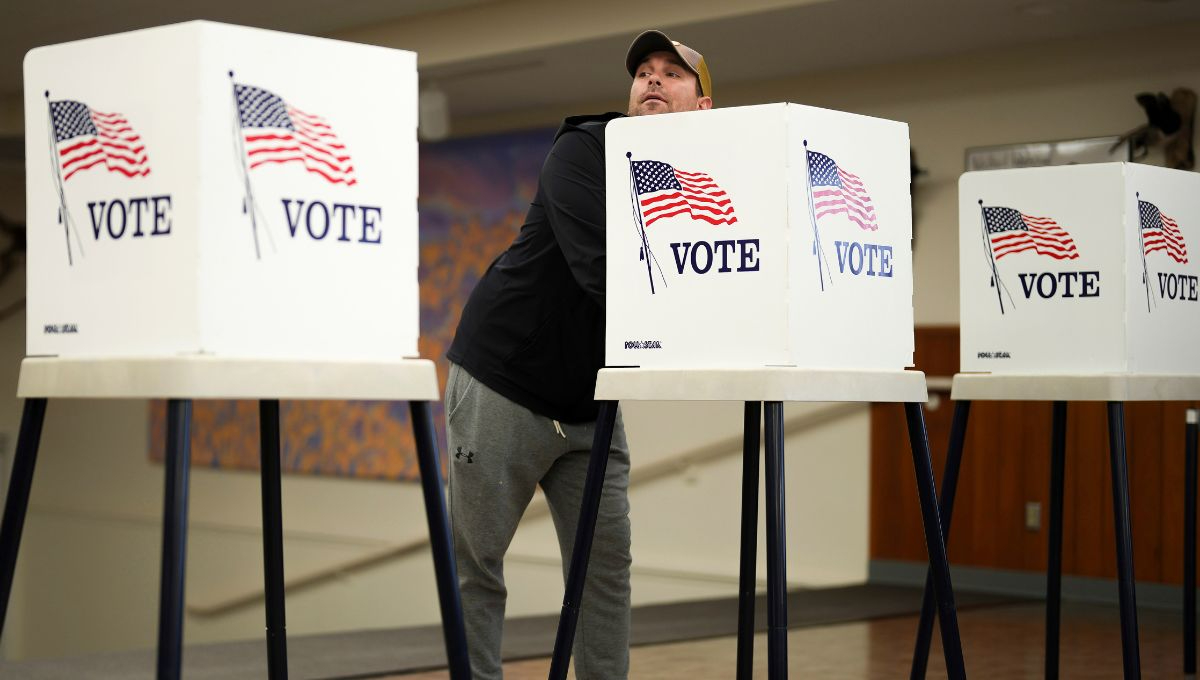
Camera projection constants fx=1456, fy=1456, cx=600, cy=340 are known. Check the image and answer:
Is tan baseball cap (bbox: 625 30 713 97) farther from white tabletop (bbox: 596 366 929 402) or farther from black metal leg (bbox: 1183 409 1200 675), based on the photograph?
black metal leg (bbox: 1183 409 1200 675)

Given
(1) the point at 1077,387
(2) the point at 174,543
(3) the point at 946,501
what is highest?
(1) the point at 1077,387

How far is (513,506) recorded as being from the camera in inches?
100

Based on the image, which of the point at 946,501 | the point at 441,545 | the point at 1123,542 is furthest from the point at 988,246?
the point at 441,545

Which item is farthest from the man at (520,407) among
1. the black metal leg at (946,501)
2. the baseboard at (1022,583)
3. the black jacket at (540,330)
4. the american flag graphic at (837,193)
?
the baseboard at (1022,583)

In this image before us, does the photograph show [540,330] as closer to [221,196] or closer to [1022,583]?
[221,196]

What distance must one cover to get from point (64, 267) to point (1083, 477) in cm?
525

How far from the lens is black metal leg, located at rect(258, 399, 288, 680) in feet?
6.75

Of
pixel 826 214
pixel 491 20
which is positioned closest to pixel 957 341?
pixel 491 20

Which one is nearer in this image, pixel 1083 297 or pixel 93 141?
pixel 93 141

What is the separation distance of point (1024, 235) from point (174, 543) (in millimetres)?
2048

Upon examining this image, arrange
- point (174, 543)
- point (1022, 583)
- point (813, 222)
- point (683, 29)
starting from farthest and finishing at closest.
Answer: point (1022, 583) < point (683, 29) < point (813, 222) < point (174, 543)

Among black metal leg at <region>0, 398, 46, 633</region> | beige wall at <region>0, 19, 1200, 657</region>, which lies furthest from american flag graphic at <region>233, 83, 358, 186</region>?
beige wall at <region>0, 19, 1200, 657</region>

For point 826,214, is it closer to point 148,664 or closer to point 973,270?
point 973,270

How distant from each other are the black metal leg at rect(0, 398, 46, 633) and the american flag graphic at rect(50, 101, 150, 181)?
279 mm
